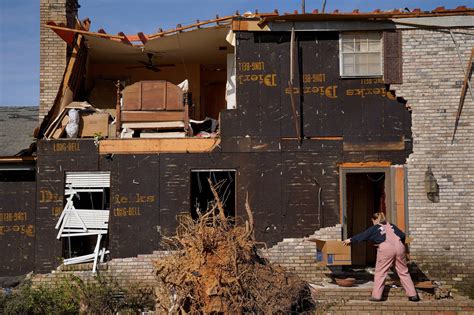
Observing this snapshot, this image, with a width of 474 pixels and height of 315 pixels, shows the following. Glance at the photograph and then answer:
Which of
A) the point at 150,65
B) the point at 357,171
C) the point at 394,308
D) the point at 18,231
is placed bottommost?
the point at 394,308

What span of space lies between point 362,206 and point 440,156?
286 centimetres

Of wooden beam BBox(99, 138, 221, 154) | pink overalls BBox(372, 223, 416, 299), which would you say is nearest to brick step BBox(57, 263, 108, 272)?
wooden beam BBox(99, 138, 221, 154)

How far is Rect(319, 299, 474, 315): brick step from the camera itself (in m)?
11.6

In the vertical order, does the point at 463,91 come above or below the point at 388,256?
above

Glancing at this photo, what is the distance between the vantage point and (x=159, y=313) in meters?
10.1

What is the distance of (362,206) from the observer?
15.4 m

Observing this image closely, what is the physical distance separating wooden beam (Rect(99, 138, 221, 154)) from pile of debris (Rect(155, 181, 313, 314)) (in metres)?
2.99

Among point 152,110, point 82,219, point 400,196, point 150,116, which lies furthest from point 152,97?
point 400,196

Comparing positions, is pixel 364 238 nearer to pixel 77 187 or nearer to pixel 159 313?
pixel 159 313

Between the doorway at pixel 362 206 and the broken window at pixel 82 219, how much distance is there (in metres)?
6.18

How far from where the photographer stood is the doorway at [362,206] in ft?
49.4

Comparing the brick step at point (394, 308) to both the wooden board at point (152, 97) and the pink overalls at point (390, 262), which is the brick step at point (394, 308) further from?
the wooden board at point (152, 97)

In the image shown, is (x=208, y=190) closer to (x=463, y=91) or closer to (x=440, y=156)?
(x=440, y=156)

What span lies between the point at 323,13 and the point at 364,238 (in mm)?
5006
